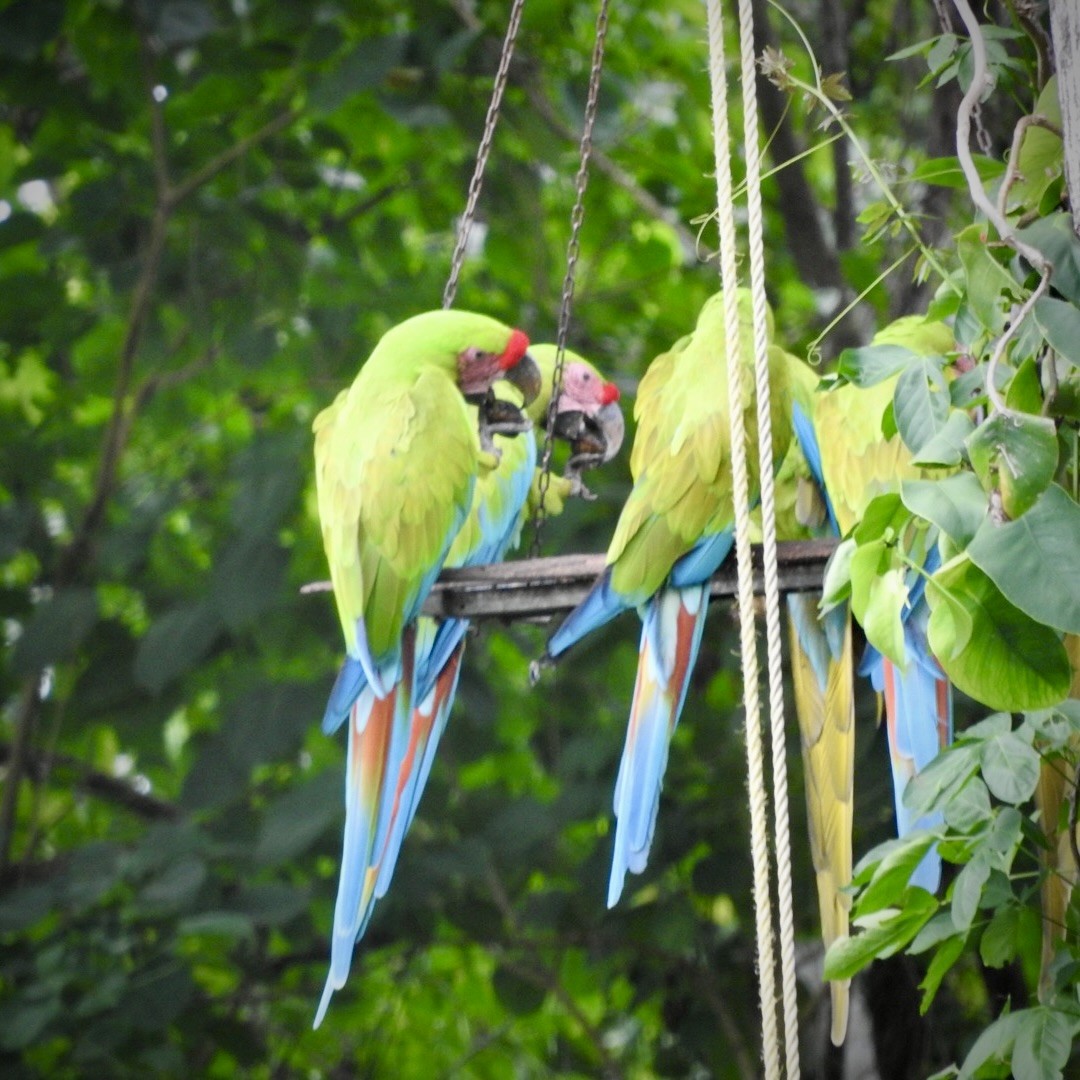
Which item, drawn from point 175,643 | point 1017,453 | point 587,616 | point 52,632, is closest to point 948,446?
point 1017,453

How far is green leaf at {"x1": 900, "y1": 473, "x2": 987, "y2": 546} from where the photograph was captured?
2.17 feet

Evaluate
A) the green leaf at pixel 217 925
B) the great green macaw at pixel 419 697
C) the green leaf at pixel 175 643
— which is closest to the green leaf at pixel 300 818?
the green leaf at pixel 217 925

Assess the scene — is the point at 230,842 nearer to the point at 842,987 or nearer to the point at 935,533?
the point at 842,987

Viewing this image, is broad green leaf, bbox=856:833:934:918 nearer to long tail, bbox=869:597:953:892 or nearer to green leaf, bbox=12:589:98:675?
long tail, bbox=869:597:953:892

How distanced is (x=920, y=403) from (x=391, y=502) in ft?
1.68

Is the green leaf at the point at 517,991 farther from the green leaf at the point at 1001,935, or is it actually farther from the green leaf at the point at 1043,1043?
the green leaf at the point at 1043,1043

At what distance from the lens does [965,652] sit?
0.71 metres

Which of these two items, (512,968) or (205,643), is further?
(512,968)

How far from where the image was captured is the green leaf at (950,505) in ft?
2.17

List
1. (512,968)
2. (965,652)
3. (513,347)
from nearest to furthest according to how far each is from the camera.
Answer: (965,652) → (513,347) → (512,968)

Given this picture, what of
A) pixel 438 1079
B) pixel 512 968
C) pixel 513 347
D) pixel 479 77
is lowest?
pixel 438 1079

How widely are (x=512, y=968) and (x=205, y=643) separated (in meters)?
0.81

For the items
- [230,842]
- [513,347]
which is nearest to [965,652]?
[513,347]

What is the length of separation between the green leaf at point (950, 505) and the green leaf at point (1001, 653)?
38 millimetres
